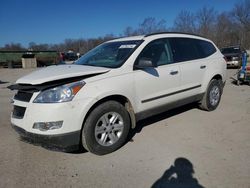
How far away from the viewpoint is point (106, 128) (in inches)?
139

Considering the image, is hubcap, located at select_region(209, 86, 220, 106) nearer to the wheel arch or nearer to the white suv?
the white suv

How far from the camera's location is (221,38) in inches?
1700

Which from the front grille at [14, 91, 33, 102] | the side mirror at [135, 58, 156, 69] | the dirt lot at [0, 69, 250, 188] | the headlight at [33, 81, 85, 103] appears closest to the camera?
the dirt lot at [0, 69, 250, 188]

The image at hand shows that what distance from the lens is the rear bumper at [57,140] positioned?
3102 millimetres

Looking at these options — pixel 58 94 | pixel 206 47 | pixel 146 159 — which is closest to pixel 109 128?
pixel 146 159

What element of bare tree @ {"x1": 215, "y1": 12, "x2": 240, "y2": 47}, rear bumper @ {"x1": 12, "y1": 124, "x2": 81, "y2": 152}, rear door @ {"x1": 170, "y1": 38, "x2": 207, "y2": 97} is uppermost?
bare tree @ {"x1": 215, "y1": 12, "x2": 240, "y2": 47}

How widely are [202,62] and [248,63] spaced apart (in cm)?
516

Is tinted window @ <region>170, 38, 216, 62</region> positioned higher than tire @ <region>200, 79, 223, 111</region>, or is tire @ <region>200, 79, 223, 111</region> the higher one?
tinted window @ <region>170, 38, 216, 62</region>

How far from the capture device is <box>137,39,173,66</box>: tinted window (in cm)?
411

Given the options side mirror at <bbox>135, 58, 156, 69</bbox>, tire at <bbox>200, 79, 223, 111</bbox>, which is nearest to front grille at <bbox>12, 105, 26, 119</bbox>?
side mirror at <bbox>135, 58, 156, 69</bbox>

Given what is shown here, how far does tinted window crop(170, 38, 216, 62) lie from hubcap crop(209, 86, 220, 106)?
0.86m

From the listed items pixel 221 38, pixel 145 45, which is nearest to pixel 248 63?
pixel 145 45

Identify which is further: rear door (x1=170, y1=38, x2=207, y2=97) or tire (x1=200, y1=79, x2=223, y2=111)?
tire (x1=200, y1=79, x2=223, y2=111)

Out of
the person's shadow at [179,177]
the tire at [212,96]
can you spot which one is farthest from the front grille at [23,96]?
the tire at [212,96]
